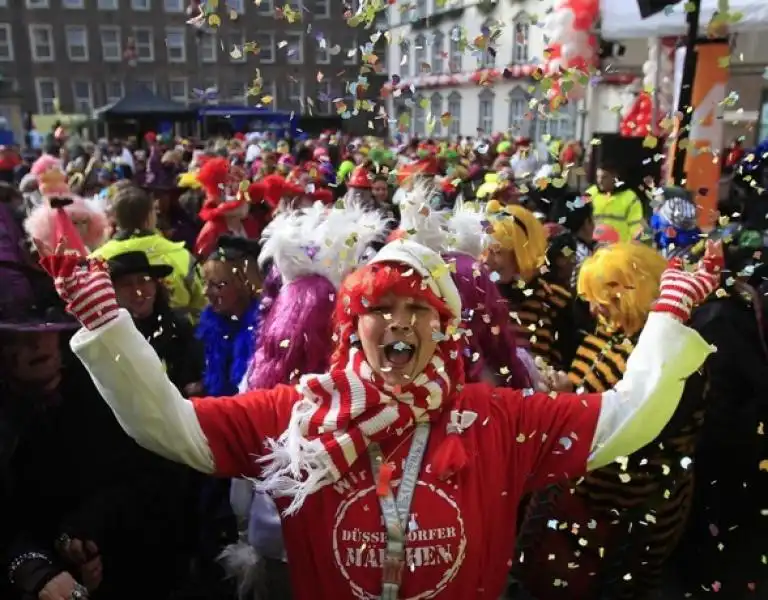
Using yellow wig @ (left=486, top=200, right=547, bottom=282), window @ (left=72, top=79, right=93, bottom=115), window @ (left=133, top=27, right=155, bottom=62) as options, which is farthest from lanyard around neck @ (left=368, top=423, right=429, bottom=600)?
window @ (left=72, top=79, right=93, bottom=115)

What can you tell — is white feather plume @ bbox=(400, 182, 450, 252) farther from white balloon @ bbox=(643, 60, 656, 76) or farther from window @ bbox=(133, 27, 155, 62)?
window @ bbox=(133, 27, 155, 62)

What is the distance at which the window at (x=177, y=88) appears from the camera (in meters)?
38.3

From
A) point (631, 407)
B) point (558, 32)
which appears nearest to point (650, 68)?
point (558, 32)

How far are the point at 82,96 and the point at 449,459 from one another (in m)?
41.7

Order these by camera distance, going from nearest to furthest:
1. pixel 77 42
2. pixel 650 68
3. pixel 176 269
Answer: pixel 176 269, pixel 650 68, pixel 77 42

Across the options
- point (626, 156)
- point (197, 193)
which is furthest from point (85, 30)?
point (626, 156)

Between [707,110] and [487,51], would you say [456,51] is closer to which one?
[487,51]

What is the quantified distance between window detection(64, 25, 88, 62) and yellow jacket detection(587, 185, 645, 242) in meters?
38.7

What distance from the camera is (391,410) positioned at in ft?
5.44

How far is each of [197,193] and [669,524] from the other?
5.17 meters

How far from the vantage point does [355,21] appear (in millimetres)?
1912

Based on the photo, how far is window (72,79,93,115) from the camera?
37844 mm

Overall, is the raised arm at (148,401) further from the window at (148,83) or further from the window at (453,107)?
the window at (148,83)

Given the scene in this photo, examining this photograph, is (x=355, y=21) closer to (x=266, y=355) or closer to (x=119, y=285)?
(x=266, y=355)
